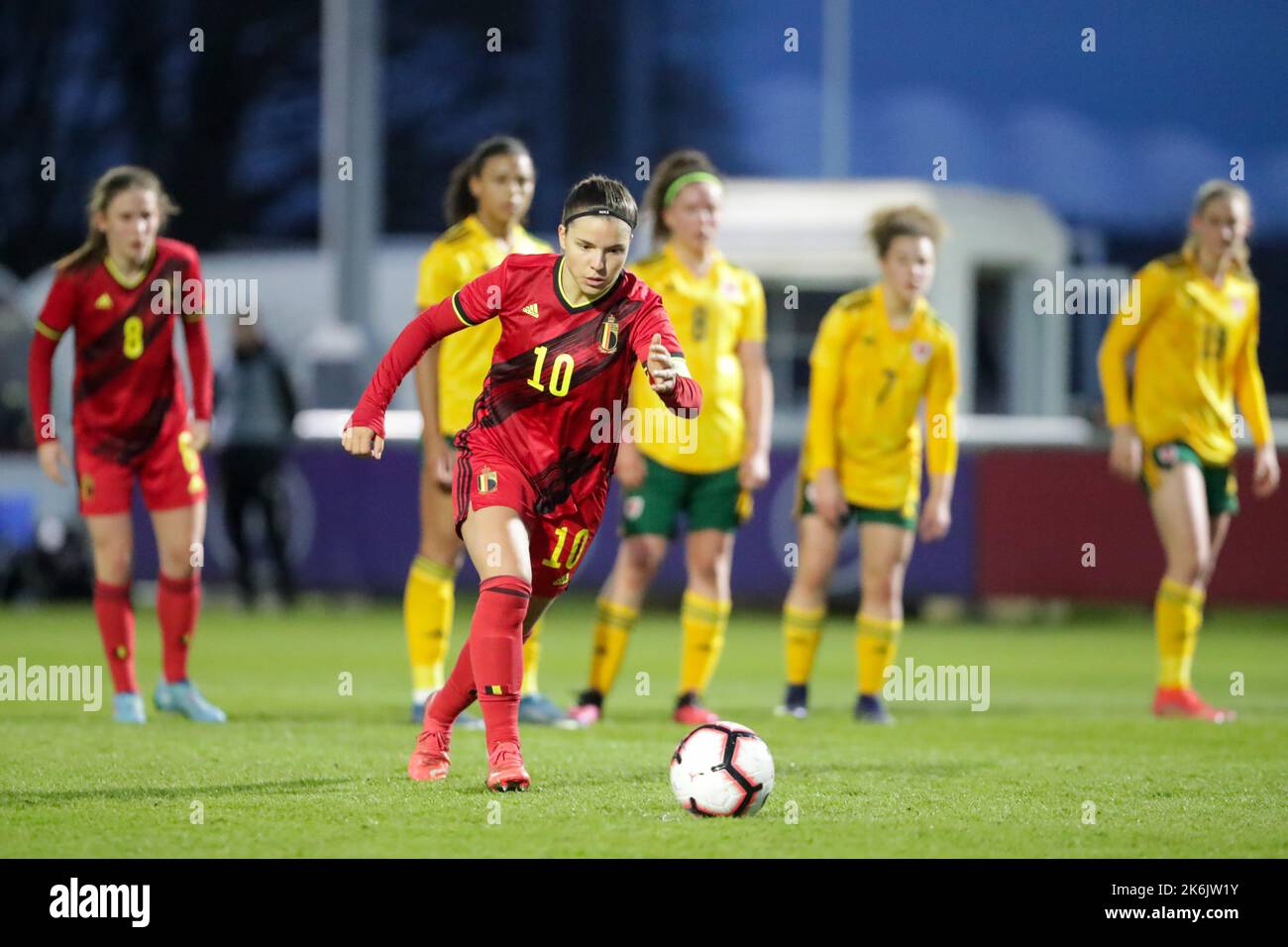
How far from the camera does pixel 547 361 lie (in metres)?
6.77

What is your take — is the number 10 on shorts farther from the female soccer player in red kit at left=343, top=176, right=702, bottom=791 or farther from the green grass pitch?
the green grass pitch

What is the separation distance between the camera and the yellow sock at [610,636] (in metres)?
9.29

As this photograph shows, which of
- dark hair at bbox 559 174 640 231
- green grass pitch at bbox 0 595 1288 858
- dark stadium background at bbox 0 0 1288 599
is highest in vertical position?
dark stadium background at bbox 0 0 1288 599

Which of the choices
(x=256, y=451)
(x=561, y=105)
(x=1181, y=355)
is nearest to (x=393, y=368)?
(x=1181, y=355)

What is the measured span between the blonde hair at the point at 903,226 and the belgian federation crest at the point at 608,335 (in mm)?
2962

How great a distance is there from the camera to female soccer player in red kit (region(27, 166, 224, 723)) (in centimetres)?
894

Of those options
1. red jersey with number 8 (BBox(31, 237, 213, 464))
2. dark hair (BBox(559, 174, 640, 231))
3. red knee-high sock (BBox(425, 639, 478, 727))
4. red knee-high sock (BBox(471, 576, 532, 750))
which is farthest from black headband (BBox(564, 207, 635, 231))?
red jersey with number 8 (BBox(31, 237, 213, 464))

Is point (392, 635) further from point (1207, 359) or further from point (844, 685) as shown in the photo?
point (1207, 359)

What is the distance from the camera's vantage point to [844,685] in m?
11.7

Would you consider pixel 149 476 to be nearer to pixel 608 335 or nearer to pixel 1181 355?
pixel 608 335

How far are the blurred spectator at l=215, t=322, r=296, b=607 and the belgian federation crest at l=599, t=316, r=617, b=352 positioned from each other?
9881 millimetres

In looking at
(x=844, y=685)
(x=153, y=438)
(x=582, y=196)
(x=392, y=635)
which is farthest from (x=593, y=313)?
(x=392, y=635)

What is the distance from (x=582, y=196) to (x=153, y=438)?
3.10 meters

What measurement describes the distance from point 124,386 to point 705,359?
2.48 metres
